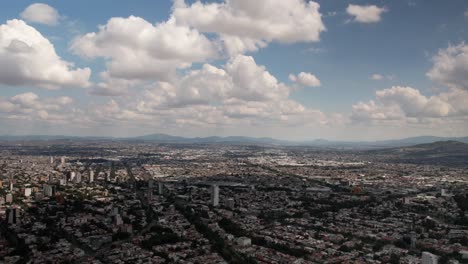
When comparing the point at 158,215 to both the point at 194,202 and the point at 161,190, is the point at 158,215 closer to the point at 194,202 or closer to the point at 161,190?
the point at 194,202

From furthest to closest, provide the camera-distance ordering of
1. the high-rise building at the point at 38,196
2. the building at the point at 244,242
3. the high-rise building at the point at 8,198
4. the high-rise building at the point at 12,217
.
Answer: the high-rise building at the point at 38,196
the high-rise building at the point at 8,198
the high-rise building at the point at 12,217
the building at the point at 244,242

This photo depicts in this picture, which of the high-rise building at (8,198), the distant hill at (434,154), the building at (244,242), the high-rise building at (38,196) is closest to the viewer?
the building at (244,242)

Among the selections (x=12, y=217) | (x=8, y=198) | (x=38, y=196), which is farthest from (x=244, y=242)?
(x=8, y=198)

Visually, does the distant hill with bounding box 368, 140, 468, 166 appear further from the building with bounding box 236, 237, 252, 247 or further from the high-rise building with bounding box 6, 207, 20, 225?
the high-rise building with bounding box 6, 207, 20, 225

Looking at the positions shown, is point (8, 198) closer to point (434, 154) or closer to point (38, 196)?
point (38, 196)

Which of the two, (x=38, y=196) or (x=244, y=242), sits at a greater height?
(x=38, y=196)

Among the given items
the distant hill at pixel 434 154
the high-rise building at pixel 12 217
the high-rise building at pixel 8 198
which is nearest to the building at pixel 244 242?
the high-rise building at pixel 12 217

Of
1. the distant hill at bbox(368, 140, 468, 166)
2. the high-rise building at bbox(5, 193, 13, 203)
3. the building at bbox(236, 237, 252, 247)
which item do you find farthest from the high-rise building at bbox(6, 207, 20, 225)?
the distant hill at bbox(368, 140, 468, 166)

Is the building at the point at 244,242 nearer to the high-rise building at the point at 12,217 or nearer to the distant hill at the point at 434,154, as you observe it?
the high-rise building at the point at 12,217
